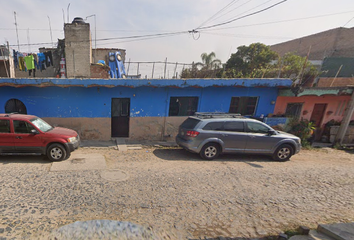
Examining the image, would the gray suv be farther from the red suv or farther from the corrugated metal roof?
the red suv

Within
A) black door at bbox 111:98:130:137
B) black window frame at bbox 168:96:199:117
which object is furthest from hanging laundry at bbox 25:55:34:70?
black window frame at bbox 168:96:199:117

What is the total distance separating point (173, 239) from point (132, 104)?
683 centimetres

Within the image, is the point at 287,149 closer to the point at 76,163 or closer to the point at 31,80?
the point at 76,163

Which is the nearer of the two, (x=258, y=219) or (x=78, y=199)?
(x=258, y=219)

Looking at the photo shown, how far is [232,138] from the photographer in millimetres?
6371

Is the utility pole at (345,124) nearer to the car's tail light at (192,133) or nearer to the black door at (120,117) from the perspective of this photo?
the car's tail light at (192,133)

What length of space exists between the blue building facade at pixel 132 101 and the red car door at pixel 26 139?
8.13 feet

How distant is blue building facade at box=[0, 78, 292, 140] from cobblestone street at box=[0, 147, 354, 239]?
2.59m

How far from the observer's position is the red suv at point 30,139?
5293 millimetres

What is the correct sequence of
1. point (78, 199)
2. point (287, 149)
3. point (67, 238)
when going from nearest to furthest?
1. point (67, 238)
2. point (78, 199)
3. point (287, 149)

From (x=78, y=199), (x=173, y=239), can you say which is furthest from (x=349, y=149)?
(x=78, y=199)

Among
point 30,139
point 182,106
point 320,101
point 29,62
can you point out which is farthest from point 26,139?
point 320,101

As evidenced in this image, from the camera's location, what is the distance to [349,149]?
31.3 ft

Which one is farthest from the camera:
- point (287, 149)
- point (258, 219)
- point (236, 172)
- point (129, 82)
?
point (129, 82)
